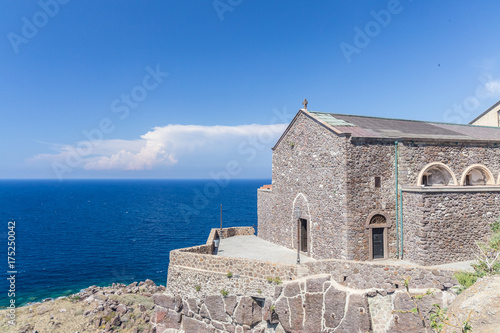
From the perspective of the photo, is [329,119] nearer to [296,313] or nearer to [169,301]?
[296,313]

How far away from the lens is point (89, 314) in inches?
→ 925

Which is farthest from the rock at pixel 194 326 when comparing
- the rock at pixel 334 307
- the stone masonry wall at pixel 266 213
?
the stone masonry wall at pixel 266 213

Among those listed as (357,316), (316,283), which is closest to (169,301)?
(316,283)

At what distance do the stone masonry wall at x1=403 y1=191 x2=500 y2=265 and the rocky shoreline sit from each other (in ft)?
55.8

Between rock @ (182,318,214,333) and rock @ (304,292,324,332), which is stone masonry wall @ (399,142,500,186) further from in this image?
rock @ (182,318,214,333)

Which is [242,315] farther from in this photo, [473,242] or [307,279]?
[473,242]

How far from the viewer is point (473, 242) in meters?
16.5

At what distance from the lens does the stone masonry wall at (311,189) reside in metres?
17.4

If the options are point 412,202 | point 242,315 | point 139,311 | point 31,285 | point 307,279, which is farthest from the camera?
point 31,285

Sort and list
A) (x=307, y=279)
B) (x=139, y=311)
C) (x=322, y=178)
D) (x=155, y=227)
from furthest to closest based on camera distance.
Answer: (x=155, y=227), (x=139, y=311), (x=322, y=178), (x=307, y=279)

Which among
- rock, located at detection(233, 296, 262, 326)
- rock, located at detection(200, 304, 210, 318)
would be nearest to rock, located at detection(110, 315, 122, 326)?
rock, located at detection(200, 304, 210, 318)

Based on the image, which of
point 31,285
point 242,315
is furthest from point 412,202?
point 31,285

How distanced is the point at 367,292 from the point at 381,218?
5580 millimetres

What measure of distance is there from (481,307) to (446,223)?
9.46 m
